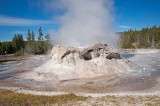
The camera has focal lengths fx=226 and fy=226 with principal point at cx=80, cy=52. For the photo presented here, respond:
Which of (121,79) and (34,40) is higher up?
(34,40)

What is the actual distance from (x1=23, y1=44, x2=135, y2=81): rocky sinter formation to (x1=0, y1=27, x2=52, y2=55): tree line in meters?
67.3

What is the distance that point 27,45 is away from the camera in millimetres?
112500

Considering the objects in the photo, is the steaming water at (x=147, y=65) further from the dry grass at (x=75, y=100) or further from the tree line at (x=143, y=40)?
the tree line at (x=143, y=40)

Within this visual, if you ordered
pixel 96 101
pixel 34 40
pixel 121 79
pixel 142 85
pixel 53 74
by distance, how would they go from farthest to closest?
pixel 34 40, pixel 53 74, pixel 121 79, pixel 142 85, pixel 96 101

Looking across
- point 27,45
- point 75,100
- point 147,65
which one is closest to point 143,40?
point 27,45

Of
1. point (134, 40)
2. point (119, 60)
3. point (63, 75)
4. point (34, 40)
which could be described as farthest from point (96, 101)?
point (134, 40)

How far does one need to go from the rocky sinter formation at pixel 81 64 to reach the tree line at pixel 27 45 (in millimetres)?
67317

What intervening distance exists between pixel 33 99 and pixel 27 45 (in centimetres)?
9332

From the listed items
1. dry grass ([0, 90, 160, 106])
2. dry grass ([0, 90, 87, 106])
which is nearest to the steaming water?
dry grass ([0, 90, 160, 106])

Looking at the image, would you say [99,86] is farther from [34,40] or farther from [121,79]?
[34,40]

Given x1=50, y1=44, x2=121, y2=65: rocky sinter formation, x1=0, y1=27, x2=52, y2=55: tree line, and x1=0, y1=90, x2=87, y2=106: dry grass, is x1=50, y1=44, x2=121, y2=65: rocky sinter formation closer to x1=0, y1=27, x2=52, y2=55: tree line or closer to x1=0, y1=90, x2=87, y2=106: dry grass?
x1=0, y1=90, x2=87, y2=106: dry grass

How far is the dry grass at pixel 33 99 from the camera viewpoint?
20656 mm

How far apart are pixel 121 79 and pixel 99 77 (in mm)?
3700

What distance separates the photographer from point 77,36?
1876 inches
